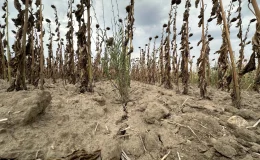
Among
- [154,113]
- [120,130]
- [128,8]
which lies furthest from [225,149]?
[128,8]

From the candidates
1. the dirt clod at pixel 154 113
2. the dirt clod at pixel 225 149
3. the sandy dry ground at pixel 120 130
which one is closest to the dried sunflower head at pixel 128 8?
the sandy dry ground at pixel 120 130

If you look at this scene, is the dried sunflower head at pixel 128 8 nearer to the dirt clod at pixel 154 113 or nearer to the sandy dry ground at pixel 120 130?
the sandy dry ground at pixel 120 130

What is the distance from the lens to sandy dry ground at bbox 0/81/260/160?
1809mm

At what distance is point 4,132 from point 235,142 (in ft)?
7.62

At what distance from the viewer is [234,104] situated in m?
3.05

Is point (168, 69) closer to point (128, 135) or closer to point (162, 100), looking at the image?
point (162, 100)

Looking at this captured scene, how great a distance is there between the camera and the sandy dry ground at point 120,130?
1.81m

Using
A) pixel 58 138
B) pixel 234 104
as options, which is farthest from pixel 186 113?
pixel 58 138

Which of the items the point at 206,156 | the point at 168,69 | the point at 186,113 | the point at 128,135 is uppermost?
the point at 168,69

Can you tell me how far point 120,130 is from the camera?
217 centimetres

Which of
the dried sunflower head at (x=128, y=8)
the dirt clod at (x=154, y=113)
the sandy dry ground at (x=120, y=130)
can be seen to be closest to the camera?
the sandy dry ground at (x=120, y=130)

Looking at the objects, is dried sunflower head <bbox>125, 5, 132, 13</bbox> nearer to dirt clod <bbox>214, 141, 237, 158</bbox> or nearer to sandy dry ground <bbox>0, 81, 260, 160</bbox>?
sandy dry ground <bbox>0, 81, 260, 160</bbox>

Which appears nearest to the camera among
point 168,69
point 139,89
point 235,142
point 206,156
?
point 206,156

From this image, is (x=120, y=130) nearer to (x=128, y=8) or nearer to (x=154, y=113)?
(x=154, y=113)
